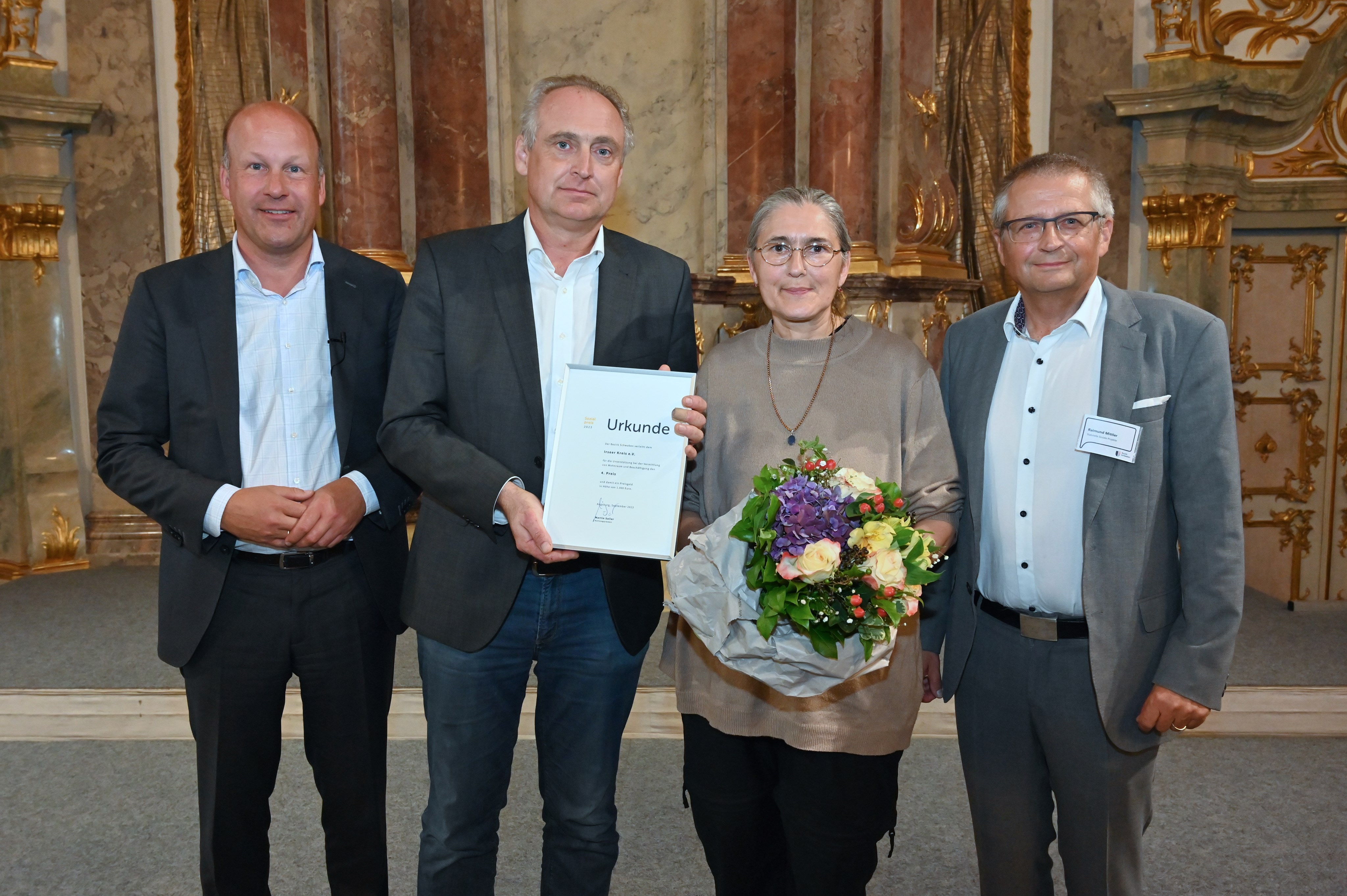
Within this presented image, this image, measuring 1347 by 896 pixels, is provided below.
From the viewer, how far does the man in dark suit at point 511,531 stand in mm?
2240

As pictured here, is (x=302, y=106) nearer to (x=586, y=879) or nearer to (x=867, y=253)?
(x=867, y=253)

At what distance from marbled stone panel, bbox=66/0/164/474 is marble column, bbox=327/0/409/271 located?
1751 millimetres

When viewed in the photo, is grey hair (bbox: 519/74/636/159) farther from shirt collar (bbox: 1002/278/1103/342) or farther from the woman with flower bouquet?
shirt collar (bbox: 1002/278/1103/342)

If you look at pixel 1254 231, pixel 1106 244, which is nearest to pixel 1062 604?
pixel 1106 244

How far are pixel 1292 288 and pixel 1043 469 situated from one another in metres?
Answer: 6.82

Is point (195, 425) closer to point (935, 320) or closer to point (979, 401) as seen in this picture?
point (979, 401)

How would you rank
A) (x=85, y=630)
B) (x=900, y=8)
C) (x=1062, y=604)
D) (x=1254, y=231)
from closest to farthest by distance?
(x=1062, y=604)
(x=85, y=630)
(x=900, y=8)
(x=1254, y=231)

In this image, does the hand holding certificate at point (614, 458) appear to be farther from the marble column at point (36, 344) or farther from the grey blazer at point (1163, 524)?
the marble column at point (36, 344)

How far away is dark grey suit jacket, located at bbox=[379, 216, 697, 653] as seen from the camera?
7.34 feet

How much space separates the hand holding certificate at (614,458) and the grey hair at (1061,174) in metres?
0.87

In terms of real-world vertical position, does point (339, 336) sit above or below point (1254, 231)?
below

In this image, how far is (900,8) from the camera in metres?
5.98

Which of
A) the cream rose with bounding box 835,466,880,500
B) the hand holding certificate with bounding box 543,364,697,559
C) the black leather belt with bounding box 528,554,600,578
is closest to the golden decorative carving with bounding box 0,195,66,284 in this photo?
the black leather belt with bounding box 528,554,600,578

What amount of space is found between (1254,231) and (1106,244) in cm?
644
